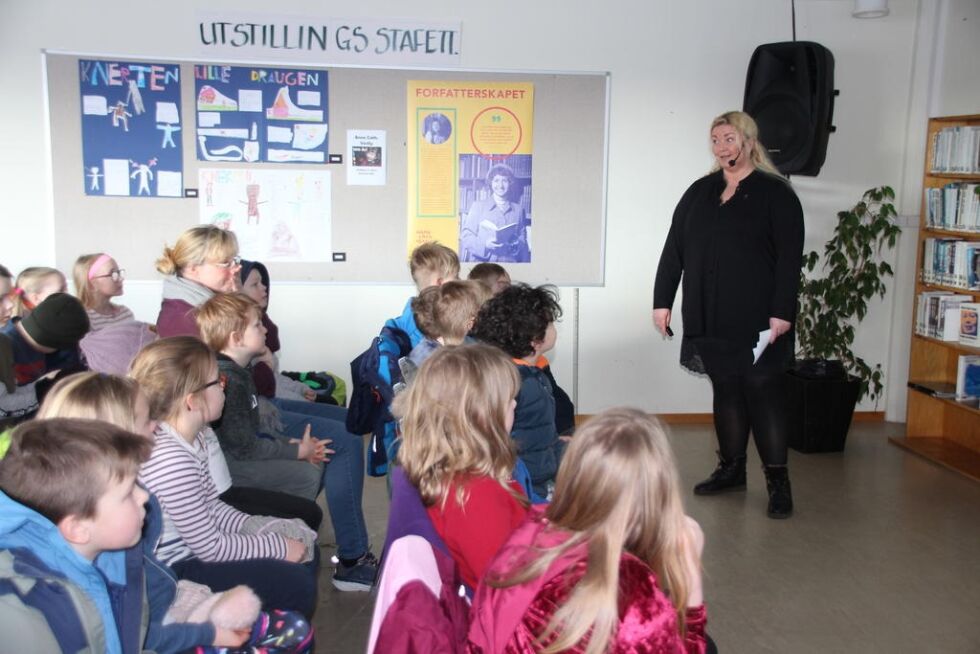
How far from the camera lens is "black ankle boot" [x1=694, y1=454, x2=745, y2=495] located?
413 centimetres

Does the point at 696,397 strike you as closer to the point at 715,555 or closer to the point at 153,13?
the point at 715,555

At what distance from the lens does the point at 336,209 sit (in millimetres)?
5078

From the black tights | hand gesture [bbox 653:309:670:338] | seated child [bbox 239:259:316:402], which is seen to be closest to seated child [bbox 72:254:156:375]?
seated child [bbox 239:259:316:402]

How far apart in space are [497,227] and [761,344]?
6.09 feet

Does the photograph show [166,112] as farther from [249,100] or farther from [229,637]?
[229,637]

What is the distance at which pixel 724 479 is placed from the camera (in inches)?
163

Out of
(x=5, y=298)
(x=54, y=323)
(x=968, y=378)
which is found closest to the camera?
(x=54, y=323)

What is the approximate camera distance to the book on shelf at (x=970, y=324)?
15.3ft

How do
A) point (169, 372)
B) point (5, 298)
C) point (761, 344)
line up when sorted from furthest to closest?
point (761, 344), point (5, 298), point (169, 372)

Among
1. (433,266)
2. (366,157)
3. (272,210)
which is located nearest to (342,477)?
(433,266)

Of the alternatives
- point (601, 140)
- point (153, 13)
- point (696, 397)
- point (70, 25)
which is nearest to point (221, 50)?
point (153, 13)

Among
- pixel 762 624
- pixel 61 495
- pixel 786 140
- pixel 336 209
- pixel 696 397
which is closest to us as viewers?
pixel 61 495

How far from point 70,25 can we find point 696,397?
404 centimetres

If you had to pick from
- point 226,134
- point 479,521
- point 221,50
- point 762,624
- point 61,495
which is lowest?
point 762,624
